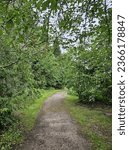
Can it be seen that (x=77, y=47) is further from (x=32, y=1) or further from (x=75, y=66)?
(x=75, y=66)

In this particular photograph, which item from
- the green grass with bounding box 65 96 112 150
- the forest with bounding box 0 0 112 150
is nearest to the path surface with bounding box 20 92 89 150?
the green grass with bounding box 65 96 112 150

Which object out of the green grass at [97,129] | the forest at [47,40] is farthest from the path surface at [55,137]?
the forest at [47,40]

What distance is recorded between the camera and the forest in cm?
444

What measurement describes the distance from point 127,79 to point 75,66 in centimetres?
1720

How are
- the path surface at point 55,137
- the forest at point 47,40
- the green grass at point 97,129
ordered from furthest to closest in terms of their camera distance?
the green grass at point 97,129 → the path surface at point 55,137 → the forest at point 47,40

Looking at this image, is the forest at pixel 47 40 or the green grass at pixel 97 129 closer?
the forest at pixel 47 40

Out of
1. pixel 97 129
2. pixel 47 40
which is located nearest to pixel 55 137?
pixel 97 129

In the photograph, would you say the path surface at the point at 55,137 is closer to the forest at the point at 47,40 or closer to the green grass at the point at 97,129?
the green grass at the point at 97,129

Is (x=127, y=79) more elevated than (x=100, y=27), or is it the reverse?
(x=100, y=27)

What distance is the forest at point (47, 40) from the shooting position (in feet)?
14.6

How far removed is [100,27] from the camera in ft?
18.1

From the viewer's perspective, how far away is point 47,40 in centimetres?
531

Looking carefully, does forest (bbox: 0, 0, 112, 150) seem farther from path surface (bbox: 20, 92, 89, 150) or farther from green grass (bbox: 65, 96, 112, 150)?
green grass (bbox: 65, 96, 112, 150)

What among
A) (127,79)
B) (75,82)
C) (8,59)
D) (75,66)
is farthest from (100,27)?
(75,82)
